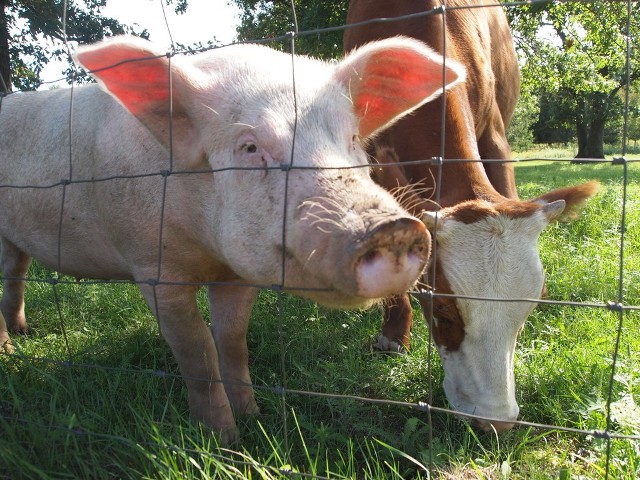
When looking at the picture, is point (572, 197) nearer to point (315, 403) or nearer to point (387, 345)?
point (387, 345)

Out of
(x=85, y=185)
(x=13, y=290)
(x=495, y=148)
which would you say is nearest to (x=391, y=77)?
(x=85, y=185)

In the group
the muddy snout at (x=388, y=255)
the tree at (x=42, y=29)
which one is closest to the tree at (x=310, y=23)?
the tree at (x=42, y=29)

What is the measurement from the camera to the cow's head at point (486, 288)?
2.65 m

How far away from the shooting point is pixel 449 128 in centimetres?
323

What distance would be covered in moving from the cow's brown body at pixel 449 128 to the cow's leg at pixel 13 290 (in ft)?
8.78

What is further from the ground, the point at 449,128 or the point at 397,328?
the point at 449,128

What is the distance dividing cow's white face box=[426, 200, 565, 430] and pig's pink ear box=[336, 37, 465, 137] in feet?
1.75

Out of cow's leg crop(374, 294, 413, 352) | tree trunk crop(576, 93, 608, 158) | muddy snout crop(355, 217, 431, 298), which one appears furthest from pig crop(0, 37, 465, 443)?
tree trunk crop(576, 93, 608, 158)

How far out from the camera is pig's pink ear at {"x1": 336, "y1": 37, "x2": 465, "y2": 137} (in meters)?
2.59

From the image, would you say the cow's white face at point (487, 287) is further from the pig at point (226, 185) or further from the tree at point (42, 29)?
the tree at point (42, 29)

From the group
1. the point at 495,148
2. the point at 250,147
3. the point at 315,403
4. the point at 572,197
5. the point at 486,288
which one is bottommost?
the point at 315,403

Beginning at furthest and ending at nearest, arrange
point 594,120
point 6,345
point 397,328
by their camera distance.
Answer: point 594,120
point 397,328
point 6,345

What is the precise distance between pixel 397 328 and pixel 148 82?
7.22 ft

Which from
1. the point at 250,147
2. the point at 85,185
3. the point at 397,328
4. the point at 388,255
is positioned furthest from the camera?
the point at 397,328
